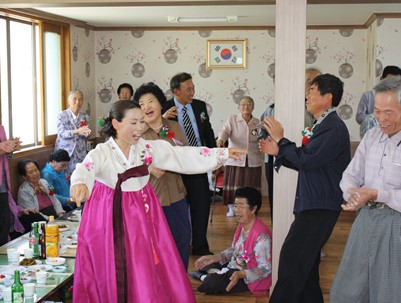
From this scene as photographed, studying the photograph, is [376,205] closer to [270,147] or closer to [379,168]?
[379,168]

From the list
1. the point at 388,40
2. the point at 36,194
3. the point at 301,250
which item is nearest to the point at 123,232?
the point at 301,250

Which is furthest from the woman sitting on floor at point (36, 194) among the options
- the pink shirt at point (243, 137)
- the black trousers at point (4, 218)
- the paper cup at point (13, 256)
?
the paper cup at point (13, 256)

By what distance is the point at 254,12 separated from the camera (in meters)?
7.52

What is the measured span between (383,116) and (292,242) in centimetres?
99

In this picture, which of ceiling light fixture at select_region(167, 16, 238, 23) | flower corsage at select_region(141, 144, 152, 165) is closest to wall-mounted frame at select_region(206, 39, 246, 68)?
ceiling light fixture at select_region(167, 16, 238, 23)

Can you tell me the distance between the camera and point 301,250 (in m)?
3.59

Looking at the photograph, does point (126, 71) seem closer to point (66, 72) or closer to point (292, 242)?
point (66, 72)

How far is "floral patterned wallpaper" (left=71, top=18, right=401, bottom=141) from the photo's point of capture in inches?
353

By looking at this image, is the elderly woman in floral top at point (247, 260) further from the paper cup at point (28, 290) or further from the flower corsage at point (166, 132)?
the paper cup at point (28, 290)

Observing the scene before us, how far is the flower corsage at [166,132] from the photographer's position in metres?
4.17

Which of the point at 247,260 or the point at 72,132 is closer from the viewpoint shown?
the point at 247,260

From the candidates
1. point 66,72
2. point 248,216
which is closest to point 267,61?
point 66,72

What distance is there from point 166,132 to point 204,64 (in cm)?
511

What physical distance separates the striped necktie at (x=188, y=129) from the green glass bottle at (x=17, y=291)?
2.55 m
